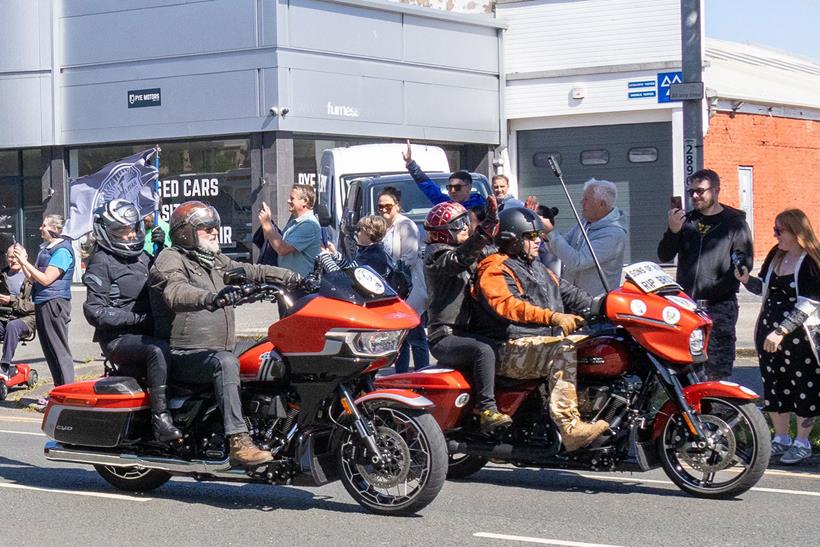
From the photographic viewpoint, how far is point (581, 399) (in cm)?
797

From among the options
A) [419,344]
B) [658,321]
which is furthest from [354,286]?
[419,344]

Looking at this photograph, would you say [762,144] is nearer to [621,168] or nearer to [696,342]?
[621,168]

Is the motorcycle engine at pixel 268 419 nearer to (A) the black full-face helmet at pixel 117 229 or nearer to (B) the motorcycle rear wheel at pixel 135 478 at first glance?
(B) the motorcycle rear wheel at pixel 135 478

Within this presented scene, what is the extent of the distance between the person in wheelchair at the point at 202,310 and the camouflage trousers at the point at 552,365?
1416 millimetres

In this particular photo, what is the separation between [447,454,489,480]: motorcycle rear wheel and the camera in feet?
28.7

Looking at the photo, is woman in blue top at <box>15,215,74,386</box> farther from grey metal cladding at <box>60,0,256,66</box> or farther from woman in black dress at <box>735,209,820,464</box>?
grey metal cladding at <box>60,0,256,66</box>

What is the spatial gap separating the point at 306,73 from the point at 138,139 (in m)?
4.05

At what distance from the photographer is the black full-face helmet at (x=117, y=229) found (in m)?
8.28

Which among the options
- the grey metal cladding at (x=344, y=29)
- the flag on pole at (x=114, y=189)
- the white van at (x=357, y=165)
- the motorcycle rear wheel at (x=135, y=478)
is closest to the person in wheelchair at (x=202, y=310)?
the motorcycle rear wheel at (x=135, y=478)

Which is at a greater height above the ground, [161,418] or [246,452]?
[161,418]

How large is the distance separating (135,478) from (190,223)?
1.76 meters

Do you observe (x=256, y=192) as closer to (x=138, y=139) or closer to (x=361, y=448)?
(x=138, y=139)

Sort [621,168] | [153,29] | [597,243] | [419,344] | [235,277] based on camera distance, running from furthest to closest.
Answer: [621,168]
[153,29]
[419,344]
[597,243]
[235,277]

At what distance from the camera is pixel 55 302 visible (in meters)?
12.6
